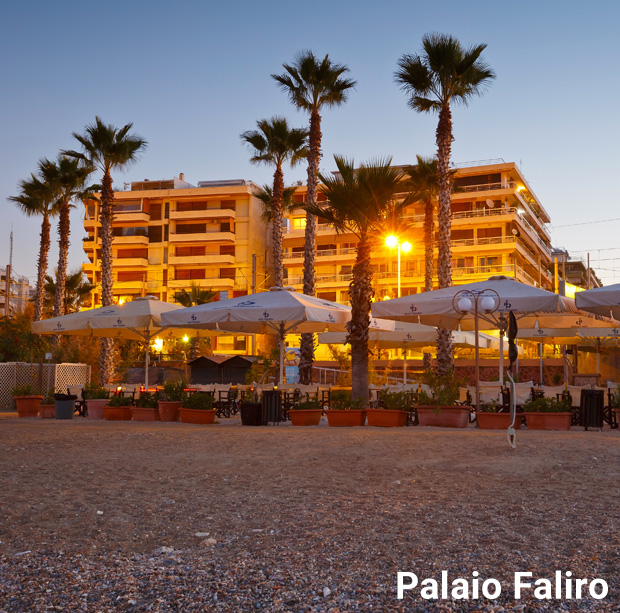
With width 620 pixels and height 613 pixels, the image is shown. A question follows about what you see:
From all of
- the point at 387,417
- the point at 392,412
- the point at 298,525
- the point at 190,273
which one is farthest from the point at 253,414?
the point at 190,273

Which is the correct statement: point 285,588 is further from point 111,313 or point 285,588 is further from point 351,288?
point 111,313

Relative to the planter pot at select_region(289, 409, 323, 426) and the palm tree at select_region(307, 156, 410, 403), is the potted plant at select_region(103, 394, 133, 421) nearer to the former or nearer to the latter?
the planter pot at select_region(289, 409, 323, 426)

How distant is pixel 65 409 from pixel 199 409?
419 cm

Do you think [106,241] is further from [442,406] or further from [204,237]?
[204,237]

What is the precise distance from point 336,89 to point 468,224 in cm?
3044

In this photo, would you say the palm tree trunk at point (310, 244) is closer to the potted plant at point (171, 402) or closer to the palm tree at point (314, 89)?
the palm tree at point (314, 89)

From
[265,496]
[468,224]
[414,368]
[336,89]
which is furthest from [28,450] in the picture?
[468,224]

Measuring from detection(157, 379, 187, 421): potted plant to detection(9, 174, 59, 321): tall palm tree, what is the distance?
21.0 metres

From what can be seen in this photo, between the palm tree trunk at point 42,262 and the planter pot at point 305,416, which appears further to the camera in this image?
the palm tree trunk at point 42,262

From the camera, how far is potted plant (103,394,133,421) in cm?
1678

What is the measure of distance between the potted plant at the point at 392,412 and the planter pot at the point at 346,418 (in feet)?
0.61

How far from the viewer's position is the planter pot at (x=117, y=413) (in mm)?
16766

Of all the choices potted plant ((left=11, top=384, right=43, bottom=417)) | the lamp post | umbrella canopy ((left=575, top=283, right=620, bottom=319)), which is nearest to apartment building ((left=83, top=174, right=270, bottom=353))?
potted plant ((left=11, top=384, right=43, bottom=417))

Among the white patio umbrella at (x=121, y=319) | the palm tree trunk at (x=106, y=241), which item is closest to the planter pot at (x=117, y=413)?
the white patio umbrella at (x=121, y=319)
